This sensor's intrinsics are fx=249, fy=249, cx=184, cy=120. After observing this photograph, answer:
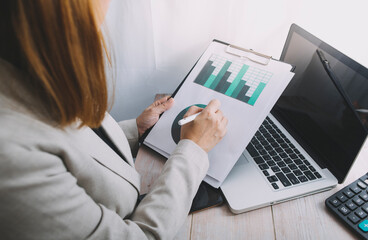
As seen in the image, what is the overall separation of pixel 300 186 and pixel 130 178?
0.39 m

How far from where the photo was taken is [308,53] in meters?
0.69

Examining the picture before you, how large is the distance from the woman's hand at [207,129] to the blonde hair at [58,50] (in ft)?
0.86

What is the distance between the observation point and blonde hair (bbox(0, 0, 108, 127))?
30 cm

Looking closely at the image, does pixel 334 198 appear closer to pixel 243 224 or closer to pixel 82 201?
pixel 243 224

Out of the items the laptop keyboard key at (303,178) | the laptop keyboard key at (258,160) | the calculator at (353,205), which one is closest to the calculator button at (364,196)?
the calculator at (353,205)

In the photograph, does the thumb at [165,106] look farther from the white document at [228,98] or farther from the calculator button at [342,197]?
the calculator button at [342,197]

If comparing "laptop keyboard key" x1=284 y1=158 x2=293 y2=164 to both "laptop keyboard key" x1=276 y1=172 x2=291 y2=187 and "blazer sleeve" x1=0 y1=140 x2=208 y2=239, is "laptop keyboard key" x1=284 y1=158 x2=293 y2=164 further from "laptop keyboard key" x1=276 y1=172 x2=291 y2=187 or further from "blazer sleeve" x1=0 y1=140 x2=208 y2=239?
"blazer sleeve" x1=0 y1=140 x2=208 y2=239

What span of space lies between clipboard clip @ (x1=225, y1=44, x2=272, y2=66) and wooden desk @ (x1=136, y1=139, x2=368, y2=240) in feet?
1.24

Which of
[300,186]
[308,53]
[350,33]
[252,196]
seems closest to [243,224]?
[252,196]

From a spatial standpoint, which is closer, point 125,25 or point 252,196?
point 252,196

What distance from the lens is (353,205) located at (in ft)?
1.74

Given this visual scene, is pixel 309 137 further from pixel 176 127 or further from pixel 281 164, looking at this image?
pixel 176 127

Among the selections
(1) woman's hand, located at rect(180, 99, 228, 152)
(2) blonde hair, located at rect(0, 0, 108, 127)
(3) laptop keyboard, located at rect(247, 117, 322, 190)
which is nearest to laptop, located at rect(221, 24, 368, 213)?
(3) laptop keyboard, located at rect(247, 117, 322, 190)

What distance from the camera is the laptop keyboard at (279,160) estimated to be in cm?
59
